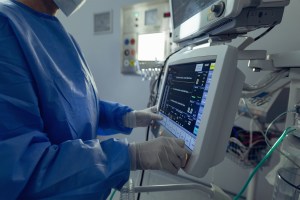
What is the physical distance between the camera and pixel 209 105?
49 centimetres

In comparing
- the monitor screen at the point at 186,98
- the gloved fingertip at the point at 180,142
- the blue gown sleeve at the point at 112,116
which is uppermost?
the monitor screen at the point at 186,98

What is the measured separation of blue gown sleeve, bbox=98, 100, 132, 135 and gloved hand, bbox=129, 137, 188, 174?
16.4 inches

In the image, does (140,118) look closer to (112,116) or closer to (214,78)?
(112,116)

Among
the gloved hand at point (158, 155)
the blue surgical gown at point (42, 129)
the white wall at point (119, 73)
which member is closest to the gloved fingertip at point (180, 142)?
the gloved hand at point (158, 155)

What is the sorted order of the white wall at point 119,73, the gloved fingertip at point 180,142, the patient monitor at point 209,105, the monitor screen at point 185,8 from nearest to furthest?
the patient monitor at point 209,105 < the gloved fingertip at point 180,142 < the monitor screen at point 185,8 < the white wall at point 119,73

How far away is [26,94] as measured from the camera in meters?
0.53

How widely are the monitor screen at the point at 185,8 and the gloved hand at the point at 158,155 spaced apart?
1.39 ft

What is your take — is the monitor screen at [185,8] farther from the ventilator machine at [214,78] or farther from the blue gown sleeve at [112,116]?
the blue gown sleeve at [112,116]

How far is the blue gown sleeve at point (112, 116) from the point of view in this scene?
1.00 m

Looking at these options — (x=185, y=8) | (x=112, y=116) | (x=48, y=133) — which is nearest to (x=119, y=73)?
(x=112, y=116)

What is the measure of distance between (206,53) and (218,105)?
15 centimetres

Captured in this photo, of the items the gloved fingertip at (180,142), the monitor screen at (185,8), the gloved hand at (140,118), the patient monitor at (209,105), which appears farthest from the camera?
the gloved hand at (140,118)

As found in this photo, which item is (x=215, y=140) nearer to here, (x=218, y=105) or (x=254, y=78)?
(x=218, y=105)

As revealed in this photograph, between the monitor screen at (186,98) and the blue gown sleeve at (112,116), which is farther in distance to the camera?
the blue gown sleeve at (112,116)
